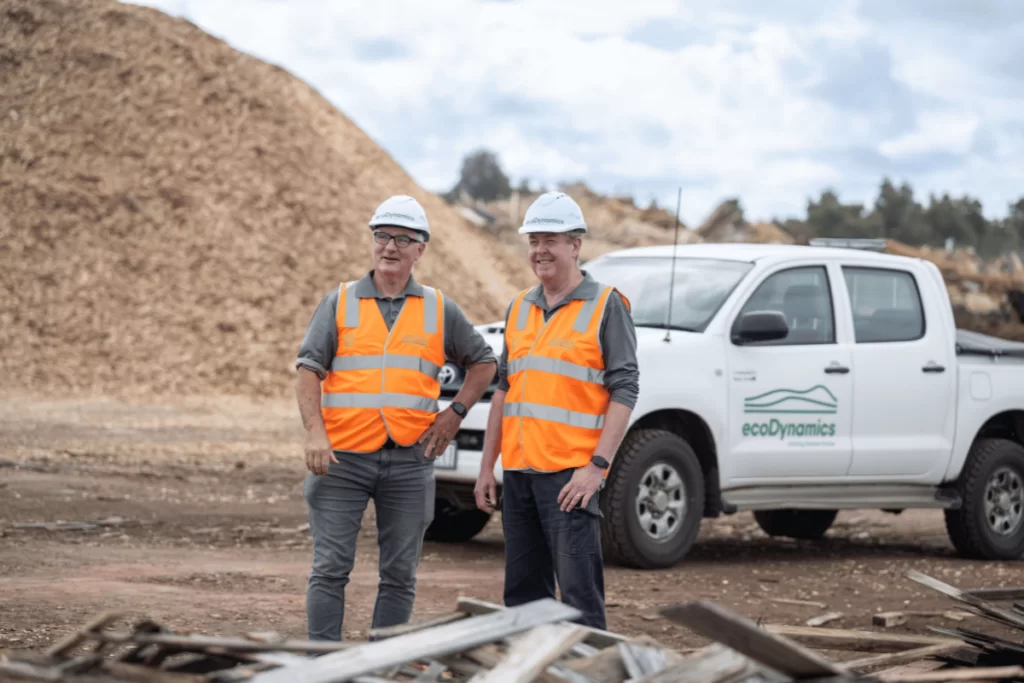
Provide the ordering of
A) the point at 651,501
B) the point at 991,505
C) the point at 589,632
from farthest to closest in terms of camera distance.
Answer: the point at 991,505 < the point at 651,501 < the point at 589,632

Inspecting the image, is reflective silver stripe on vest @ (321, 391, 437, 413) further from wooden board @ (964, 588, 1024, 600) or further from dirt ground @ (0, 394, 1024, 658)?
wooden board @ (964, 588, 1024, 600)

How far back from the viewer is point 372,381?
19.0 feet

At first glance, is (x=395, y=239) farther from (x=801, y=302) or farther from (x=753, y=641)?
(x=801, y=302)

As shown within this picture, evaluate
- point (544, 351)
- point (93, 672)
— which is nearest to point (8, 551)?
point (544, 351)

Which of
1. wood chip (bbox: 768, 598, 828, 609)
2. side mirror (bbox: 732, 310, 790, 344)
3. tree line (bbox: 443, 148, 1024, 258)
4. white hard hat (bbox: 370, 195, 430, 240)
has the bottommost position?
wood chip (bbox: 768, 598, 828, 609)

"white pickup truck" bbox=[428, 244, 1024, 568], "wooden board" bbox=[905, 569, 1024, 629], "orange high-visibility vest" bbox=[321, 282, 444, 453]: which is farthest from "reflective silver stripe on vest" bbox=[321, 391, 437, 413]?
"white pickup truck" bbox=[428, 244, 1024, 568]

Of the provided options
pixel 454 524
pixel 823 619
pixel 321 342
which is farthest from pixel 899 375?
pixel 321 342

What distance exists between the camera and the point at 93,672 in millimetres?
3592

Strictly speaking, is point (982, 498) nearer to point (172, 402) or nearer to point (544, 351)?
point (544, 351)

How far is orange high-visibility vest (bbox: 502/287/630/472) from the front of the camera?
5.63 m

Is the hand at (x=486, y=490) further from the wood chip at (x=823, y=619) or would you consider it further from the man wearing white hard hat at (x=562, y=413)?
the wood chip at (x=823, y=619)

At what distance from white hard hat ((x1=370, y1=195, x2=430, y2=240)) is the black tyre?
7188mm

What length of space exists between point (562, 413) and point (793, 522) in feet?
23.6

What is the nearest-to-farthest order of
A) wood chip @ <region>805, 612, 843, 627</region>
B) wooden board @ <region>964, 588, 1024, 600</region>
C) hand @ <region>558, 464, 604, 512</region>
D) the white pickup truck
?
1. hand @ <region>558, 464, 604, 512</region>
2. wooden board @ <region>964, 588, 1024, 600</region>
3. wood chip @ <region>805, 612, 843, 627</region>
4. the white pickup truck
